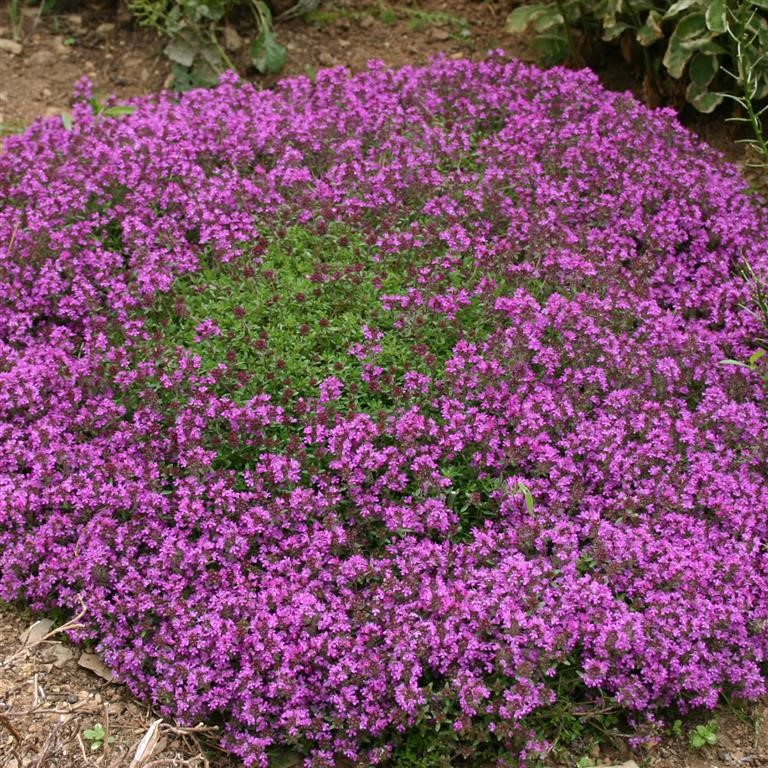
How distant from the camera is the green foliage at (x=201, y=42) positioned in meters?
6.77

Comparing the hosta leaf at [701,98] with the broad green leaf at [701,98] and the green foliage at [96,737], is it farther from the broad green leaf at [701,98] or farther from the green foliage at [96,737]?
the green foliage at [96,737]

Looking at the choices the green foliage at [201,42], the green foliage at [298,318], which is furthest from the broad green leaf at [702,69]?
the green foliage at [201,42]

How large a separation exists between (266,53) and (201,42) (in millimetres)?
446

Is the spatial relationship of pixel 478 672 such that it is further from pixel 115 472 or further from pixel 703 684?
pixel 115 472

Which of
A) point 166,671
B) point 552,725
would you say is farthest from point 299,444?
point 552,725

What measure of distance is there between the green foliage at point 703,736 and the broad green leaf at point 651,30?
3919 millimetres

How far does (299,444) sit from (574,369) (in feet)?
3.98

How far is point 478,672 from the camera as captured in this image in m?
3.48

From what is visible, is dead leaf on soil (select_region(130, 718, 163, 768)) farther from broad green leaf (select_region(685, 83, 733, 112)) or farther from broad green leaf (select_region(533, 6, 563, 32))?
broad green leaf (select_region(533, 6, 563, 32))

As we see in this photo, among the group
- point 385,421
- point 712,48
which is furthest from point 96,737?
point 712,48

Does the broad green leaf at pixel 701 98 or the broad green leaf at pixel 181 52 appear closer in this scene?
the broad green leaf at pixel 701 98

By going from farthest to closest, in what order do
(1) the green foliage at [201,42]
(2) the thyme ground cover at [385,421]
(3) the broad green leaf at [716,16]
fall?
1. (1) the green foliage at [201,42]
2. (3) the broad green leaf at [716,16]
3. (2) the thyme ground cover at [385,421]

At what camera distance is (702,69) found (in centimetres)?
588

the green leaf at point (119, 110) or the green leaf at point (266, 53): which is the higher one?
the green leaf at point (266, 53)
